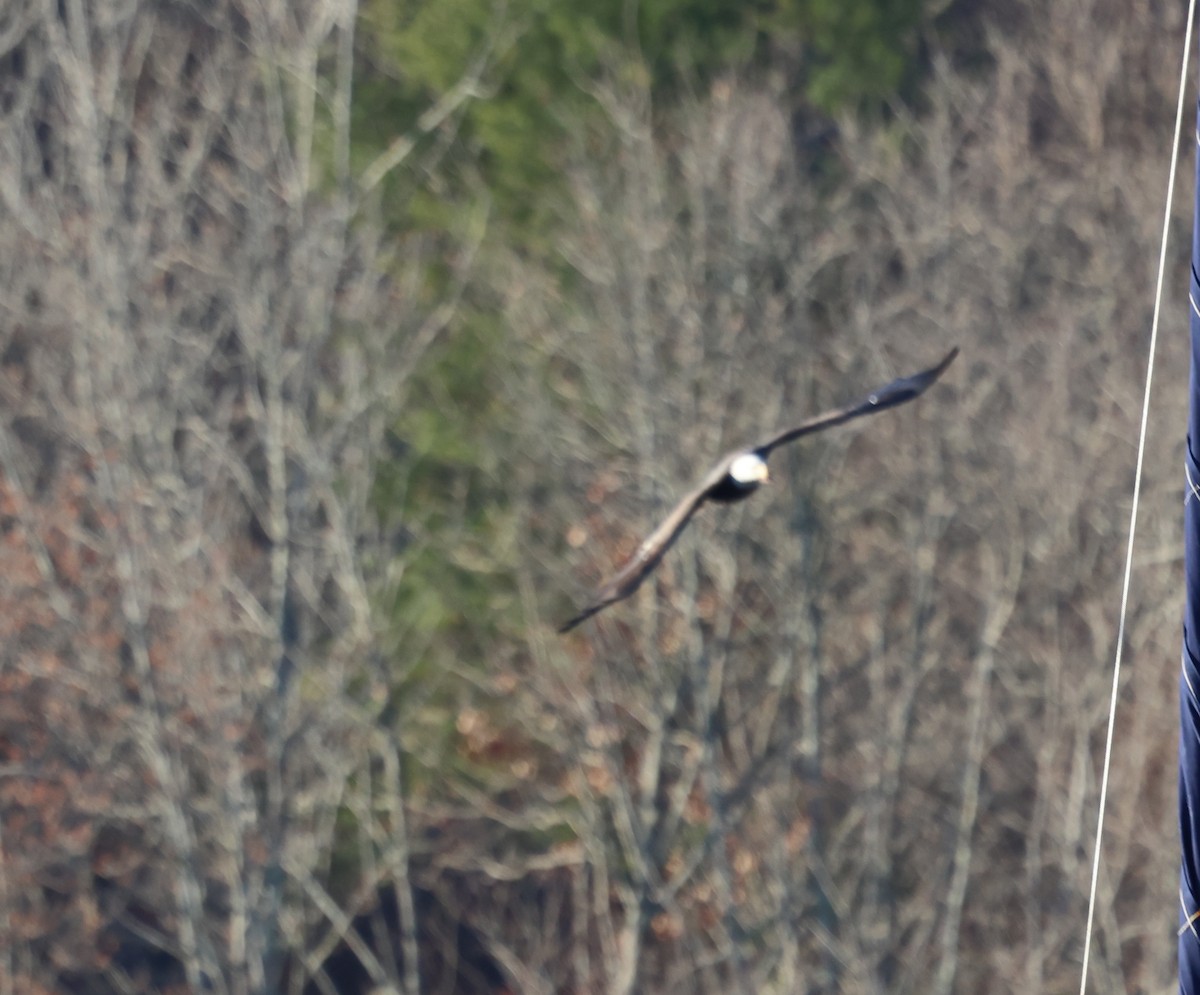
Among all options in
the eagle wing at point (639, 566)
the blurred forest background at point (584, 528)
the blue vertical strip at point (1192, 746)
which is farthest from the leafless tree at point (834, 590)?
the blue vertical strip at point (1192, 746)

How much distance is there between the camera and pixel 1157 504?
18047 mm

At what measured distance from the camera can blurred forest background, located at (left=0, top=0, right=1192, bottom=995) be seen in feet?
57.5

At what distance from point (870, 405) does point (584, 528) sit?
980cm

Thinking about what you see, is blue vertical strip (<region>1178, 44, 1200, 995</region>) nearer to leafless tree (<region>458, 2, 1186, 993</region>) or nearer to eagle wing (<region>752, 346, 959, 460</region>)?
eagle wing (<region>752, 346, 959, 460</region>)

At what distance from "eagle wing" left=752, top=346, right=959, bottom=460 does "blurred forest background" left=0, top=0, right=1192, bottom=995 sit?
839 cm

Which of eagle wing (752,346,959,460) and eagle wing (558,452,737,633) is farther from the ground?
eagle wing (752,346,959,460)

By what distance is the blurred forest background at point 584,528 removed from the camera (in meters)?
17.5

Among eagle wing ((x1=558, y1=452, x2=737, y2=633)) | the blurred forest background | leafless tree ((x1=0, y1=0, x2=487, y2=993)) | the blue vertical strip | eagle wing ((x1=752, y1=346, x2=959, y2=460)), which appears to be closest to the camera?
the blue vertical strip

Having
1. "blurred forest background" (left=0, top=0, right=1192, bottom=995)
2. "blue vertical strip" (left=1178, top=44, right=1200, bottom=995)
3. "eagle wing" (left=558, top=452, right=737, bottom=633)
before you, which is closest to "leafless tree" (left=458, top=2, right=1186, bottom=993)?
"blurred forest background" (left=0, top=0, right=1192, bottom=995)

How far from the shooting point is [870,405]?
8.64 m

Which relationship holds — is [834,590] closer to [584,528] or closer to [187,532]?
[584,528]

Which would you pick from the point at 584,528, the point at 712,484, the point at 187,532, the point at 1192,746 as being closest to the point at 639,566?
the point at 712,484

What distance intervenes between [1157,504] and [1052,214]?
321cm

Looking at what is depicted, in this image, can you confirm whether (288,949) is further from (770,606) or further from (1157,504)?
(1157,504)
